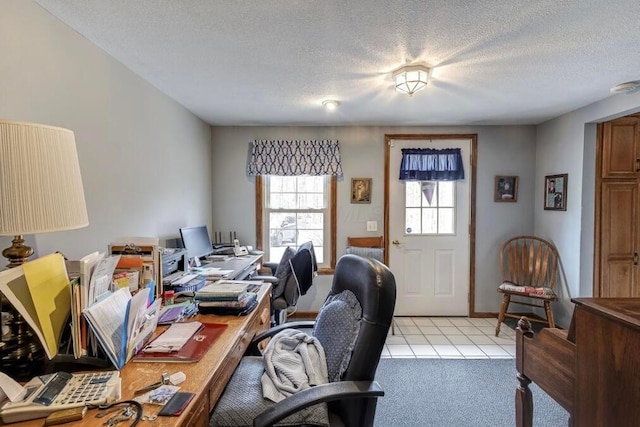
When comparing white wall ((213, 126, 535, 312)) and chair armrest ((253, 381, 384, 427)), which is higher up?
white wall ((213, 126, 535, 312))

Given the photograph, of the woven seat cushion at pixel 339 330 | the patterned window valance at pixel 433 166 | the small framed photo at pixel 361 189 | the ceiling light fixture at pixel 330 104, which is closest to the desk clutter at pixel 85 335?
the woven seat cushion at pixel 339 330

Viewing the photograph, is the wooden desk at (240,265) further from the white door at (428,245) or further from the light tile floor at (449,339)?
the white door at (428,245)

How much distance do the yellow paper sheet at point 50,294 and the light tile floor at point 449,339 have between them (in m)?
2.46

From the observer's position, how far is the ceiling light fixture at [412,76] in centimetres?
208

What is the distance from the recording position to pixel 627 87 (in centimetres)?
239

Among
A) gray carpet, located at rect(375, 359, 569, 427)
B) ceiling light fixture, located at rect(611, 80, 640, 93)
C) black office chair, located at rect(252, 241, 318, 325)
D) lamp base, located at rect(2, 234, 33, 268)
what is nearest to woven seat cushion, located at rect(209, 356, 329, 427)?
lamp base, located at rect(2, 234, 33, 268)

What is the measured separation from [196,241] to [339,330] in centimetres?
194

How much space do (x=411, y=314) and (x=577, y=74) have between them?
8.99 ft

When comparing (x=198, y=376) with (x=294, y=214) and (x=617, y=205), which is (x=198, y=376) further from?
(x=617, y=205)

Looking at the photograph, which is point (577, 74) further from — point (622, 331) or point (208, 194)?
point (208, 194)

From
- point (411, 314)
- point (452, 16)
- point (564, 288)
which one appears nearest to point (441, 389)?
point (411, 314)

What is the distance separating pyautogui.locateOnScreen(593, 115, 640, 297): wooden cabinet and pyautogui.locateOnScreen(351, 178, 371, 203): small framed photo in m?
2.15

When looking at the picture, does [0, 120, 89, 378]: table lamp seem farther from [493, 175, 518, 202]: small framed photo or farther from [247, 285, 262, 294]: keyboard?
[493, 175, 518, 202]: small framed photo

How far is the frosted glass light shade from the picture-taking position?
2.94 feet
